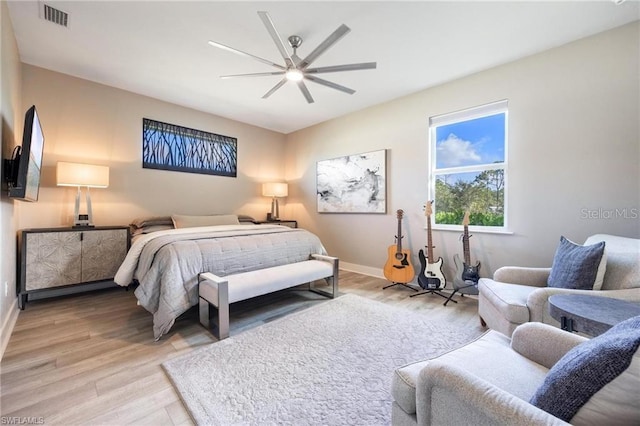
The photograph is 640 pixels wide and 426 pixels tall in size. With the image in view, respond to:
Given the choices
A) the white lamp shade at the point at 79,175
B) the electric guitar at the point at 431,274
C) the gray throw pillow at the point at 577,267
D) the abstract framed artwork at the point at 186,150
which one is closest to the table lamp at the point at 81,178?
the white lamp shade at the point at 79,175

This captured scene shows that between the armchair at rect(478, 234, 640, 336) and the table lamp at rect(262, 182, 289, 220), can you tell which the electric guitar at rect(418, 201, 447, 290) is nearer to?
the armchair at rect(478, 234, 640, 336)

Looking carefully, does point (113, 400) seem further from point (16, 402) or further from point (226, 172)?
point (226, 172)

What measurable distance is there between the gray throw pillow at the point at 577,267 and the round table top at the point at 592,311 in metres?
0.25

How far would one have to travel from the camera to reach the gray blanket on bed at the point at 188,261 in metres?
2.17

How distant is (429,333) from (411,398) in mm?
1477

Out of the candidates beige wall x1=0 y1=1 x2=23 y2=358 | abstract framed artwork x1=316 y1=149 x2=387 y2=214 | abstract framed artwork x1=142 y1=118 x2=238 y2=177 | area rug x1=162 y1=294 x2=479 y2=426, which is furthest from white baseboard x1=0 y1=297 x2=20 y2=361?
abstract framed artwork x1=316 y1=149 x2=387 y2=214

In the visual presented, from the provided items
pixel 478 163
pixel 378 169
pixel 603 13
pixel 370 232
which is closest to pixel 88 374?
pixel 370 232

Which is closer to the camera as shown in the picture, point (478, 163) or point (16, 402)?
point (16, 402)

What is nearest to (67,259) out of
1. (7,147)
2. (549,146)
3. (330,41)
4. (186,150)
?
(7,147)

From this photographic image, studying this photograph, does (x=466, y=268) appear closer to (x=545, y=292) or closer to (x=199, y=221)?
(x=545, y=292)

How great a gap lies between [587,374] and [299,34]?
9.36 ft

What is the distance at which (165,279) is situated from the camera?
218 centimetres

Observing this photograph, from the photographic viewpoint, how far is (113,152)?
3617mm

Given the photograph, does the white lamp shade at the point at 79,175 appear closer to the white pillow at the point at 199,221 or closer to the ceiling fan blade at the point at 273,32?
the white pillow at the point at 199,221
